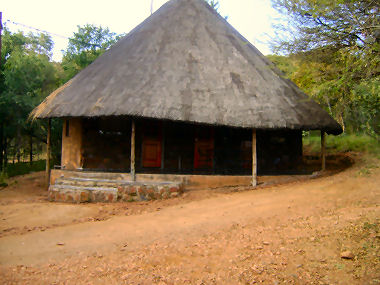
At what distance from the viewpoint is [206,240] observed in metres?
5.86

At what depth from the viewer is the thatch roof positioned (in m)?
10.5

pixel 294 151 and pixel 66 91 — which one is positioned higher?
pixel 66 91

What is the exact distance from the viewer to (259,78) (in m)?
12.4

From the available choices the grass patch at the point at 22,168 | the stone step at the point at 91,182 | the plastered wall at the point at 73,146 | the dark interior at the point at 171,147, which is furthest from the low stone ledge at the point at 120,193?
the grass patch at the point at 22,168

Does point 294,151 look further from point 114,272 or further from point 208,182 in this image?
point 114,272

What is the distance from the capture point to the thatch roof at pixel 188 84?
10.5 metres

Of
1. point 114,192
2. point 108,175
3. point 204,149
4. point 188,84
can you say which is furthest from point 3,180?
point 188,84

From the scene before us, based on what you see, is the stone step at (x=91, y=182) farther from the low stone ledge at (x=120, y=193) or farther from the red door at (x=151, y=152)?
the red door at (x=151, y=152)

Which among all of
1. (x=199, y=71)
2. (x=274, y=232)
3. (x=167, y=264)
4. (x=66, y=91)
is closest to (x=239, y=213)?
(x=274, y=232)

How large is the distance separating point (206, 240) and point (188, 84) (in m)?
6.50

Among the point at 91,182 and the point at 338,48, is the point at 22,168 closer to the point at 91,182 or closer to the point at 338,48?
the point at 91,182

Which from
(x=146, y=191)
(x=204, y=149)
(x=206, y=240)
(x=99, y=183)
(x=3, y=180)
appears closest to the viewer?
(x=206, y=240)

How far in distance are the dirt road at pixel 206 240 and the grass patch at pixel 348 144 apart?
6096 millimetres

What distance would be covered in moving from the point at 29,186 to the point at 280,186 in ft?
33.1
